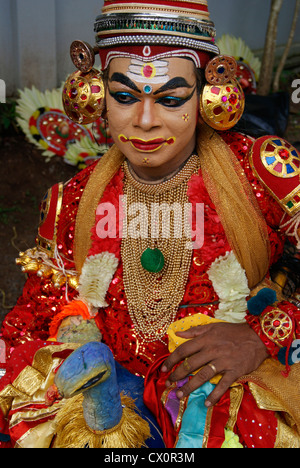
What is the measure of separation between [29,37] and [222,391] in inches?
119

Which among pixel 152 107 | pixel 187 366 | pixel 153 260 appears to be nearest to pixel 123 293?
pixel 153 260

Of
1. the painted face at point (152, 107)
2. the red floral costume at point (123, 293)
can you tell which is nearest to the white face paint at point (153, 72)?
the painted face at point (152, 107)

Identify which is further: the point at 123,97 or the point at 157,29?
the point at 123,97

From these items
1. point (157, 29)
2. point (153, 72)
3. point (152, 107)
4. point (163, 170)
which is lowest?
point (163, 170)

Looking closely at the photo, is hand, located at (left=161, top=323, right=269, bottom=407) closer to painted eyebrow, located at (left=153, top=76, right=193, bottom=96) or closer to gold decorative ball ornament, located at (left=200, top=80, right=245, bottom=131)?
gold decorative ball ornament, located at (left=200, top=80, right=245, bottom=131)

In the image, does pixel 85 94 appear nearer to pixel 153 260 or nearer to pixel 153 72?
pixel 153 72

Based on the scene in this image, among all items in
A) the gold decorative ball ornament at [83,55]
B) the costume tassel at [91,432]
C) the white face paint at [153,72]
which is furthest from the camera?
the gold decorative ball ornament at [83,55]

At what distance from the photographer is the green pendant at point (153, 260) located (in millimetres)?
2098

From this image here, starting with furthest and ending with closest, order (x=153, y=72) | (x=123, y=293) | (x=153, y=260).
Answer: (x=123, y=293) < (x=153, y=260) < (x=153, y=72)

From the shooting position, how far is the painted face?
1.94 meters

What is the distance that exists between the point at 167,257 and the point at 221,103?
0.58m

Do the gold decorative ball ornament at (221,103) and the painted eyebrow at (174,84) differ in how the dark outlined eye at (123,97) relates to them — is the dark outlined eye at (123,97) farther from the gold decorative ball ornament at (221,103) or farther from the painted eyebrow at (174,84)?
the gold decorative ball ornament at (221,103)

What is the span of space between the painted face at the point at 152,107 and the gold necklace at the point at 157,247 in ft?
0.48

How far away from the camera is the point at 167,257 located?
7.06ft
